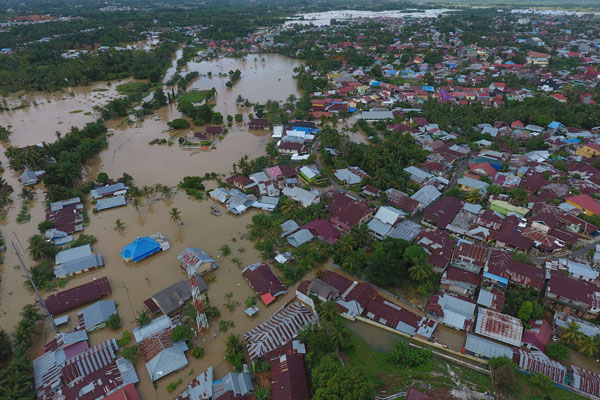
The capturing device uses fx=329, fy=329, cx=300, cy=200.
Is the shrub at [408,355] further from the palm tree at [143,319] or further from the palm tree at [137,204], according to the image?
the palm tree at [137,204]

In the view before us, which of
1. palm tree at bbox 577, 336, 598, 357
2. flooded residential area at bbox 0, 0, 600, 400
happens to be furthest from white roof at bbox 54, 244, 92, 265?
palm tree at bbox 577, 336, 598, 357

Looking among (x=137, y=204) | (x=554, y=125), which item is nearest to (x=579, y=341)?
(x=137, y=204)

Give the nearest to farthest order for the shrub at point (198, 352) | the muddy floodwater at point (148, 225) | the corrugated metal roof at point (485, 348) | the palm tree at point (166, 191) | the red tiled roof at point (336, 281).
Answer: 1. the corrugated metal roof at point (485, 348)
2. the shrub at point (198, 352)
3. the muddy floodwater at point (148, 225)
4. the red tiled roof at point (336, 281)
5. the palm tree at point (166, 191)

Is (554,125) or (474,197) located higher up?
(554,125)

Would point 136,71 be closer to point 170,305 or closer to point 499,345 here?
point 170,305

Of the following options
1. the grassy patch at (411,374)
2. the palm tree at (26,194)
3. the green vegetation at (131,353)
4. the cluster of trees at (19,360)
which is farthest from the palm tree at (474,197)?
the palm tree at (26,194)

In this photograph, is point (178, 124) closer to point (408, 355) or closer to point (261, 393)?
point (261, 393)
